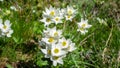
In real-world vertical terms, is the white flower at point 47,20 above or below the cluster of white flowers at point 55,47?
above

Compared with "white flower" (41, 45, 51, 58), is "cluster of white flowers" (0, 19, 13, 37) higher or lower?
higher

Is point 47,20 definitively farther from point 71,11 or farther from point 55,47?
point 55,47

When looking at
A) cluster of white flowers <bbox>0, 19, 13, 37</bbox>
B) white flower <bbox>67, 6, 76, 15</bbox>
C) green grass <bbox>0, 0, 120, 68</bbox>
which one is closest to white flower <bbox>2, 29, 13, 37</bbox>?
cluster of white flowers <bbox>0, 19, 13, 37</bbox>

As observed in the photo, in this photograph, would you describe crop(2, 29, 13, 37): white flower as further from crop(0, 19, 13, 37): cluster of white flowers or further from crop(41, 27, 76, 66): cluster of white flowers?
crop(41, 27, 76, 66): cluster of white flowers

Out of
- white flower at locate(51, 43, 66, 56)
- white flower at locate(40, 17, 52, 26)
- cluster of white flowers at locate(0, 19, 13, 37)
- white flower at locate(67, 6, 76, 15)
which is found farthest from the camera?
white flower at locate(67, 6, 76, 15)

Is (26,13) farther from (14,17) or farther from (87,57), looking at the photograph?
(87,57)

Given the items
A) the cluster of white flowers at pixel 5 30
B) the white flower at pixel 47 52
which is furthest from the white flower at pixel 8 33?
the white flower at pixel 47 52

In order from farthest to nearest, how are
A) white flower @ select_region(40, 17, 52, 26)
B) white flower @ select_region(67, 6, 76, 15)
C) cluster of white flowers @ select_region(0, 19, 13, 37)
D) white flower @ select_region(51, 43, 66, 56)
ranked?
white flower @ select_region(67, 6, 76, 15)
white flower @ select_region(40, 17, 52, 26)
cluster of white flowers @ select_region(0, 19, 13, 37)
white flower @ select_region(51, 43, 66, 56)

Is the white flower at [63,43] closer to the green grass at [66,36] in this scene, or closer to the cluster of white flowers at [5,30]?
the green grass at [66,36]

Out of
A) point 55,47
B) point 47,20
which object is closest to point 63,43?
point 55,47
